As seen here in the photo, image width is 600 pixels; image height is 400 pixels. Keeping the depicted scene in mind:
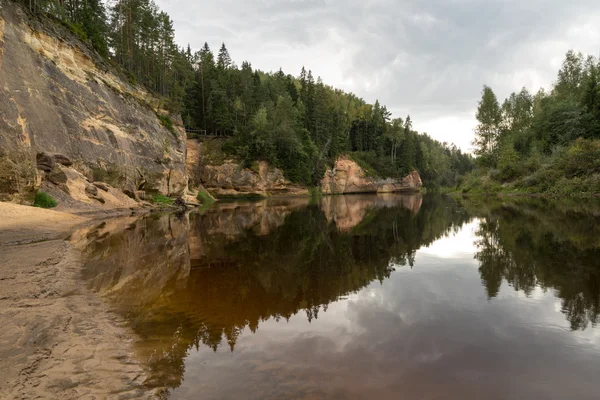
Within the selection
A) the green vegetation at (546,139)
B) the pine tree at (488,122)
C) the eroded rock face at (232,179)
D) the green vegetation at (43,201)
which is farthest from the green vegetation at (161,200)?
the pine tree at (488,122)

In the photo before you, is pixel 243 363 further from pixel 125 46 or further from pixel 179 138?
pixel 125 46

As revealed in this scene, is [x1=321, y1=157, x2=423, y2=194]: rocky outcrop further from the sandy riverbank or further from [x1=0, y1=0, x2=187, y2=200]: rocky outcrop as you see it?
the sandy riverbank

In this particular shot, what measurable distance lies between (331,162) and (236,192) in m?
29.9

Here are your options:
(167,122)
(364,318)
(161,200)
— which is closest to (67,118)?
(161,200)

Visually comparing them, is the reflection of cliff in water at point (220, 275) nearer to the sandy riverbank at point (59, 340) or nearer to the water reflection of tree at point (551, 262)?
the sandy riverbank at point (59, 340)

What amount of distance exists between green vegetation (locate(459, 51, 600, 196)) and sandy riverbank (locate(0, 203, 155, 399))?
4428 centimetres

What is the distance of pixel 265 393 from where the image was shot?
12.7ft

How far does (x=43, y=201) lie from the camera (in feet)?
66.7

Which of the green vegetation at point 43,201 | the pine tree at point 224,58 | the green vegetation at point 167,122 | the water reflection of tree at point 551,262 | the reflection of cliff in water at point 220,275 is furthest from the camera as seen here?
the pine tree at point 224,58

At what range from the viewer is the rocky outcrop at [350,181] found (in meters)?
79.6

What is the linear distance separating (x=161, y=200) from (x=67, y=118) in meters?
11.8

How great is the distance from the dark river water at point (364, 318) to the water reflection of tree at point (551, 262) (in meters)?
0.05

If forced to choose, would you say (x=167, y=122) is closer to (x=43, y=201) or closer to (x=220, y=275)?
(x=43, y=201)

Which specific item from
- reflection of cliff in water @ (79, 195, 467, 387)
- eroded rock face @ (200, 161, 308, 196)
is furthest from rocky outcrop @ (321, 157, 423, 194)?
reflection of cliff in water @ (79, 195, 467, 387)
